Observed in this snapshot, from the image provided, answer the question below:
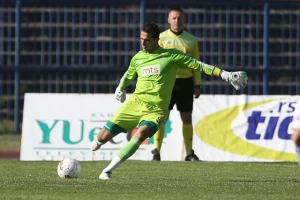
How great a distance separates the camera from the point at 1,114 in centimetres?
2108

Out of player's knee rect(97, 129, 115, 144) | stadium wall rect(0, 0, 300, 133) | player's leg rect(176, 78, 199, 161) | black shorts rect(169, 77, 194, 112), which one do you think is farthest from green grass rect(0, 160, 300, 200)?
stadium wall rect(0, 0, 300, 133)

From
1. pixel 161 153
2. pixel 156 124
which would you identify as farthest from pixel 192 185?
pixel 161 153

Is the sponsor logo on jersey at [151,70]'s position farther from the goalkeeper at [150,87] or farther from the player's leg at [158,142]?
the player's leg at [158,142]

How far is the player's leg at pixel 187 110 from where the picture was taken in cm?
1586

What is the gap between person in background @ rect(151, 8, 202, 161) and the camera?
15812mm

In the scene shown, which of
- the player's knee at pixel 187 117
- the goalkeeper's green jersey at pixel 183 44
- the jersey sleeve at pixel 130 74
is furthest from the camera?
the player's knee at pixel 187 117

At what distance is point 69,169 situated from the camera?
1209 cm

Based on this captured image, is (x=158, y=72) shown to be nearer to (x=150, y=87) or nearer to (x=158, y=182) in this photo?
(x=150, y=87)

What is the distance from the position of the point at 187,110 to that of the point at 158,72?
134 inches

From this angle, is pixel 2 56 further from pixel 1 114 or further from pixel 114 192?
pixel 114 192

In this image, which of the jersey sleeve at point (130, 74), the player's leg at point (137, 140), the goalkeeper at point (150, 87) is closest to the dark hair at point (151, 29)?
the goalkeeper at point (150, 87)

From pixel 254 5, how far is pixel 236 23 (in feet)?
1.84

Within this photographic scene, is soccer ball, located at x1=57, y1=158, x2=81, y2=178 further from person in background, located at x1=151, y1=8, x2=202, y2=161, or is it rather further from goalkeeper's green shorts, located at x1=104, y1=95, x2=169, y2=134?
person in background, located at x1=151, y1=8, x2=202, y2=161

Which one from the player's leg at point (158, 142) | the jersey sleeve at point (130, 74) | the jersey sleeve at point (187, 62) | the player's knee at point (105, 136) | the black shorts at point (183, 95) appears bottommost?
the player's leg at point (158, 142)
